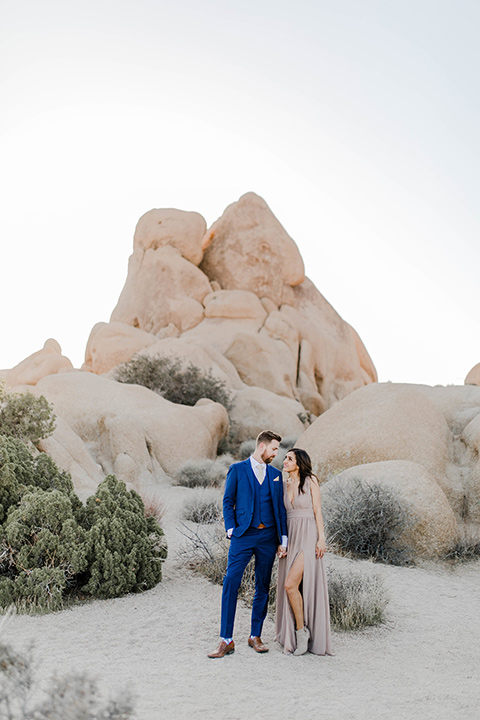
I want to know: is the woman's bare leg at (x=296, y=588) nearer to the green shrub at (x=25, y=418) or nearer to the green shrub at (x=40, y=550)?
the green shrub at (x=40, y=550)

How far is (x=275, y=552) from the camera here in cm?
528

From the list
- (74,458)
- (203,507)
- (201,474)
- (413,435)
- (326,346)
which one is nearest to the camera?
(203,507)

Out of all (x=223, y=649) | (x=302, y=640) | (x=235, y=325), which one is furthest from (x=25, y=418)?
(x=235, y=325)

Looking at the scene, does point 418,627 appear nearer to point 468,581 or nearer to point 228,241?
point 468,581

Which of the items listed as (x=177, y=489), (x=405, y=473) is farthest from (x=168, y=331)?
(x=405, y=473)

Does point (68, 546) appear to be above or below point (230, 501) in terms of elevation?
below

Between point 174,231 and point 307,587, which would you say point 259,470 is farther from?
point 174,231

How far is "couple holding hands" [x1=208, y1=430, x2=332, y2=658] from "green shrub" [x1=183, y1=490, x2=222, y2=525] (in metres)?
4.20

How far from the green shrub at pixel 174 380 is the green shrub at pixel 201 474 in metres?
5.98

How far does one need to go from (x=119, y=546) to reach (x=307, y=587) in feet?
7.91

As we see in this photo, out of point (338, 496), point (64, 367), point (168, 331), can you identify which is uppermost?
point (168, 331)

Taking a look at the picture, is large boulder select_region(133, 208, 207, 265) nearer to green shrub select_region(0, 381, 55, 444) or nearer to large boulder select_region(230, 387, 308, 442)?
large boulder select_region(230, 387, 308, 442)

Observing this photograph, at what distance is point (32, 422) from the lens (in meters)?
11.5

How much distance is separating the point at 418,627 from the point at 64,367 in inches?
915
